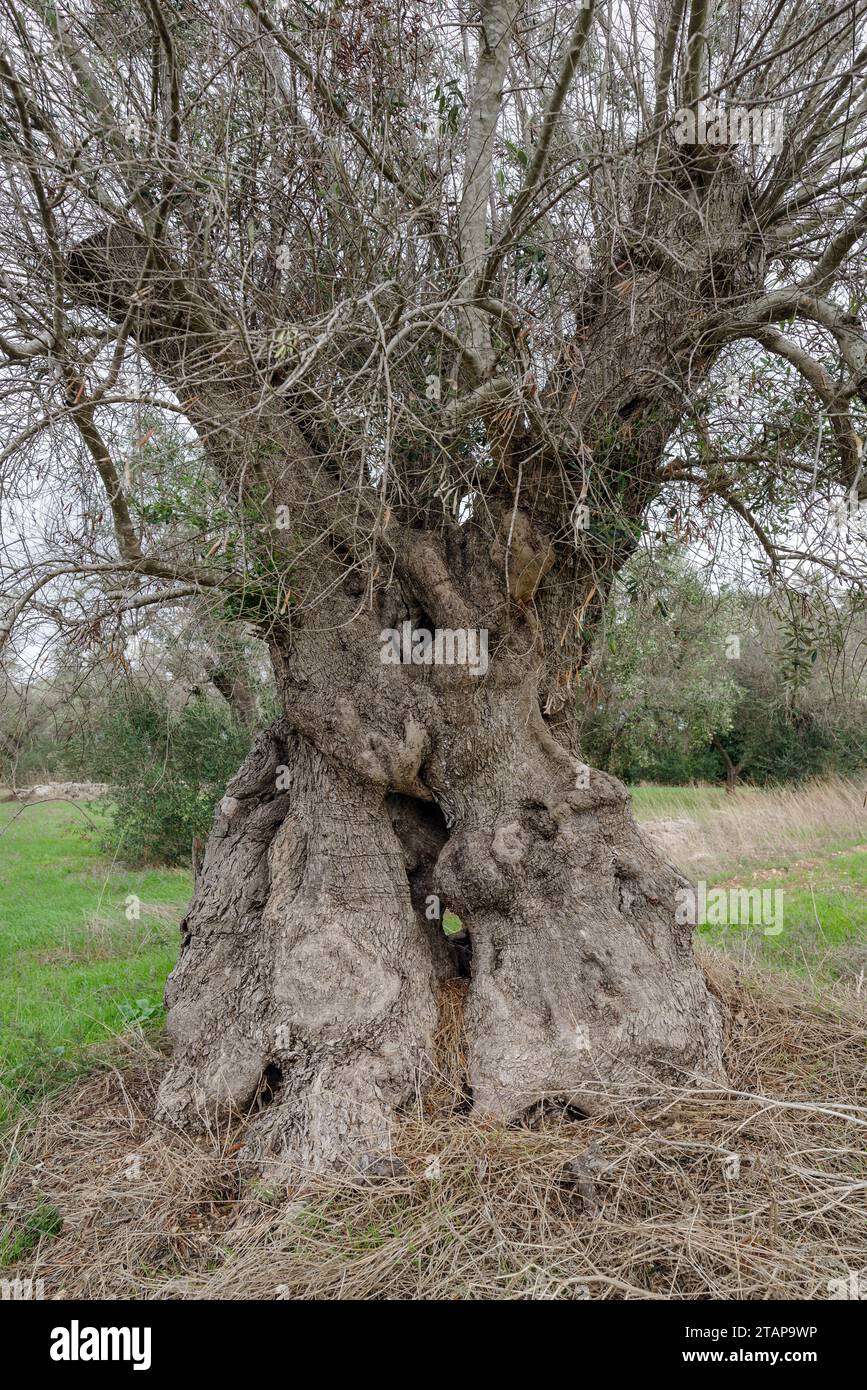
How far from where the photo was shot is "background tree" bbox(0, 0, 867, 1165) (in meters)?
3.03

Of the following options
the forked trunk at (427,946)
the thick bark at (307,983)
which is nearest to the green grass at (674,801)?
the forked trunk at (427,946)

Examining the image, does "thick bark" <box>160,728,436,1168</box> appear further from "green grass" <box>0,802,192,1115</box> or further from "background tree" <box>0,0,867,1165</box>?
"green grass" <box>0,802,192,1115</box>

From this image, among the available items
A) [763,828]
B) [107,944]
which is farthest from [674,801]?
[107,944]

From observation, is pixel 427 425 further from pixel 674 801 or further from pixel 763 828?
pixel 674 801

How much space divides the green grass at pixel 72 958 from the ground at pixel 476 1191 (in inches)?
1.8

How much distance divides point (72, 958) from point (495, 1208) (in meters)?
5.11

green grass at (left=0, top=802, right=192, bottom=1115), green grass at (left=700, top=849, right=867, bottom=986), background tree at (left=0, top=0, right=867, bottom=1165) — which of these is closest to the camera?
background tree at (left=0, top=0, right=867, bottom=1165)

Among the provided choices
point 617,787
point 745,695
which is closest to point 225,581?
point 617,787

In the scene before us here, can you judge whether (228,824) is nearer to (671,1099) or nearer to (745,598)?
(671,1099)

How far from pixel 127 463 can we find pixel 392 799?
236 centimetres

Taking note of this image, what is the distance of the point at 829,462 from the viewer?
12.0 ft

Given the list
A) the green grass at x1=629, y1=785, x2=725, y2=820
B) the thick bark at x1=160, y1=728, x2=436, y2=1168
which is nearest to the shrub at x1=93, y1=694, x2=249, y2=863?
the thick bark at x1=160, y1=728, x2=436, y2=1168

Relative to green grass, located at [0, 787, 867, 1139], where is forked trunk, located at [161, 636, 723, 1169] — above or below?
above

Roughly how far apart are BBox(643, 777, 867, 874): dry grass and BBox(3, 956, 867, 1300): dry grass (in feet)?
21.2
